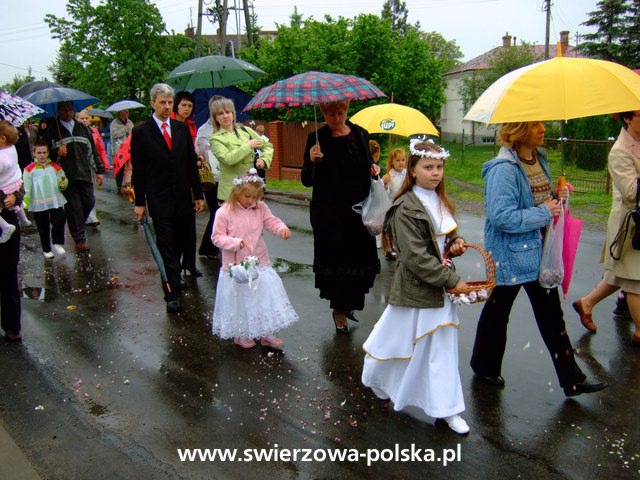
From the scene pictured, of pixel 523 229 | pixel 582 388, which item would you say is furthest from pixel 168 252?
pixel 582 388

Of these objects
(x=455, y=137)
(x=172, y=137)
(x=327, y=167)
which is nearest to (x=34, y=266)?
(x=172, y=137)

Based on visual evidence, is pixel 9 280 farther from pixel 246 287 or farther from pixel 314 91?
pixel 314 91

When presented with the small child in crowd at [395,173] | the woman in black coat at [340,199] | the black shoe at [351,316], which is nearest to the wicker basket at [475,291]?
the woman in black coat at [340,199]

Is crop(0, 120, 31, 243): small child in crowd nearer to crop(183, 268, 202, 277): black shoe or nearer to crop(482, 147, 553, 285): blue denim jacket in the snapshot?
crop(183, 268, 202, 277): black shoe

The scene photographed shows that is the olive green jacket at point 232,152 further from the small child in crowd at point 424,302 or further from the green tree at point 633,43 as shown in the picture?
the green tree at point 633,43

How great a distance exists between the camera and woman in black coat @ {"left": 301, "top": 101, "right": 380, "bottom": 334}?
5059mm

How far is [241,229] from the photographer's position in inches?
199

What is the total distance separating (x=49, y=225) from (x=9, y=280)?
3439 mm

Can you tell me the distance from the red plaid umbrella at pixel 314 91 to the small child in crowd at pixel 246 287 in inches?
26.4

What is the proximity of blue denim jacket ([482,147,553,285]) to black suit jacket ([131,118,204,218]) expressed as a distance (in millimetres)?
3296

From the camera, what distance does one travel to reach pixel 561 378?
4062 millimetres

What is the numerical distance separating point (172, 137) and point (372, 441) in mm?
3758

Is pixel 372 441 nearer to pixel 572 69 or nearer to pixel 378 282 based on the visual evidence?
pixel 572 69

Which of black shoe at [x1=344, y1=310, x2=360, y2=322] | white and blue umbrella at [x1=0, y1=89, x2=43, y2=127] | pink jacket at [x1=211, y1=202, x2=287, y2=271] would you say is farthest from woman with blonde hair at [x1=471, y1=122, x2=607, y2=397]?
white and blue umbrella at [x1=0, y1=89, x2=43, y2=127]
